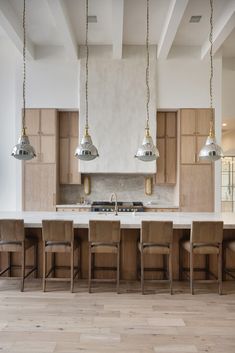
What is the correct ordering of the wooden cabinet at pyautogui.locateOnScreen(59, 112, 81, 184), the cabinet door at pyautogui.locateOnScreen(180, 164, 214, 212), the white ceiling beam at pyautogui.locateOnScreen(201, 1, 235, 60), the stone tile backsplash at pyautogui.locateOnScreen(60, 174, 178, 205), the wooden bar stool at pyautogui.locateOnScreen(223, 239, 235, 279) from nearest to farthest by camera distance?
the wooden bar stool at pyautogui.locateOnScreen(223, 239, 235, 279) < the white ceiling beam at pyautogui.locateOnScreen(201, 1, 235, 60) < the cabinet door at pyautogui.locateOnScreen(180, 164, 214, 212) < the wooden cabinet at pyautogui.locateOnScreen(59, 112, 81, 184) < the stone tile backsplash at pyautogui.locateOnScreen(60, 174, 178, 205)

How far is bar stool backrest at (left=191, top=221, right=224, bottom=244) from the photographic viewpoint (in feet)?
12.0

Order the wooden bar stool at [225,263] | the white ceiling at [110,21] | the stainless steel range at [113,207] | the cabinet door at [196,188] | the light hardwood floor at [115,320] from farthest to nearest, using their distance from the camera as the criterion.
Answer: the cabinet door at [196,188], the stainless steel range at [113,207], the white ceiling at [110,21], the wooden bar stool at [225,263], the light hardwood floor at [115,320]

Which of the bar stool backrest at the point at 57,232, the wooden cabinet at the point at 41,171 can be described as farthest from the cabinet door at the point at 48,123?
the bar stool backrest at the point at 57,232

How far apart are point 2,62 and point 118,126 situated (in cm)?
293

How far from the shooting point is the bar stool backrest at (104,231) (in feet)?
12.0

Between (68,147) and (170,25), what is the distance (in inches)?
127

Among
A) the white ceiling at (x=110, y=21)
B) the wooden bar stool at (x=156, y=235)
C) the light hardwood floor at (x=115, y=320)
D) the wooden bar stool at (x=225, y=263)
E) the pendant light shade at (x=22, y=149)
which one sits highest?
the white ceiling at (x=110, y=21)

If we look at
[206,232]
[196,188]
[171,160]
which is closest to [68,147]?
[171,160]

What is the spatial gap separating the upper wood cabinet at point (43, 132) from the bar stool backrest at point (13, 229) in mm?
2841

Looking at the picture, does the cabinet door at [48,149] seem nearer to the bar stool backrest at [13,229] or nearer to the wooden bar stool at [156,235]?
the bar stool backrest at [13,229]

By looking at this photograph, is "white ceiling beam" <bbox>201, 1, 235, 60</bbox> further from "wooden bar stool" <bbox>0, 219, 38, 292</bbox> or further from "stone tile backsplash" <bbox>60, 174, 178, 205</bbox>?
"wooden bar stool" <bbox>0, 219, 38, 292</bbox>

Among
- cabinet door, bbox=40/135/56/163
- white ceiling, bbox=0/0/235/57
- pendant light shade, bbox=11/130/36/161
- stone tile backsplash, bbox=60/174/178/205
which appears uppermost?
white ceiling, bbox=0/0/235/57

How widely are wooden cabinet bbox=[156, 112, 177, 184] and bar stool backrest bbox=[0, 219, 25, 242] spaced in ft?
12.1

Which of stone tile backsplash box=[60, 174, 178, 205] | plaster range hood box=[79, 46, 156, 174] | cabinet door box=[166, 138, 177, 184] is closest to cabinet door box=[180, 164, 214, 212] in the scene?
cabinet door box=[166, 138, 177, 184]
